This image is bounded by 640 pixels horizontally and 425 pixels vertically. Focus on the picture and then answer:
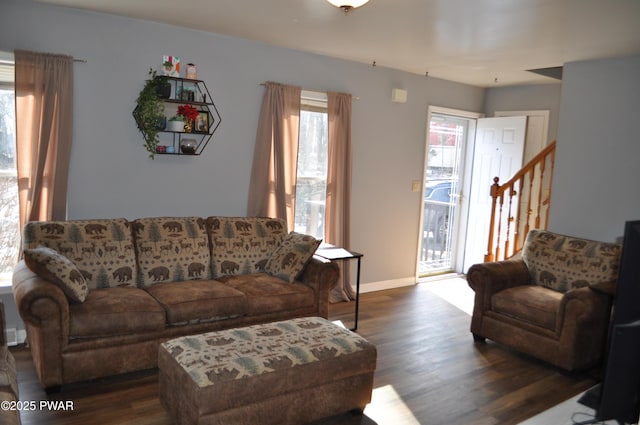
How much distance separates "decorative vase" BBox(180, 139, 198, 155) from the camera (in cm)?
419

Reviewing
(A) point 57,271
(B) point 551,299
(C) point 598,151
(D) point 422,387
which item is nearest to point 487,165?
(C) point 598,151

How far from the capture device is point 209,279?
4.04 meters

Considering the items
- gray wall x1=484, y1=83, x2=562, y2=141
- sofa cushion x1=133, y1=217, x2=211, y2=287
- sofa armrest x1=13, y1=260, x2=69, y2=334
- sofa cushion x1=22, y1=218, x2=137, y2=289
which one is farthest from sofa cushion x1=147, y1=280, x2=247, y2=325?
gray wall x1=484, y1=83, x2=562, y2=141

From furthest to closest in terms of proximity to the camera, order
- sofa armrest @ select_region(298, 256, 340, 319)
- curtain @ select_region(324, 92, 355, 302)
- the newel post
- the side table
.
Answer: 1. the newel post
2. curtain @ select_region(324, 92, 355, 302)
3. the side table
4. sofa armrest @ select_region(298, 256, 340, 319)

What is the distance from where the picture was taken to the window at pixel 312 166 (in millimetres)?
5047

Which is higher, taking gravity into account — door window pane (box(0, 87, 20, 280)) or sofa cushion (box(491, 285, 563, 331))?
door window pane (box(0, 87, 20, 280))

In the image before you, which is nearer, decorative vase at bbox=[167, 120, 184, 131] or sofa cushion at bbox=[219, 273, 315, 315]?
sofa cushion at bbox=[219, 273, 315, 315]

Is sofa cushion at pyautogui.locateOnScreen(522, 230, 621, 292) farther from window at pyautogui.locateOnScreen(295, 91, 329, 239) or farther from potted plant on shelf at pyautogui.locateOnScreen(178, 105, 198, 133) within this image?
potted plant on shelf at pyautogui.locateOnScreen(178, 105, 198, 133)

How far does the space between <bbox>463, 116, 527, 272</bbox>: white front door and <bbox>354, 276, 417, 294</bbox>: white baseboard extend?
105 centimetres

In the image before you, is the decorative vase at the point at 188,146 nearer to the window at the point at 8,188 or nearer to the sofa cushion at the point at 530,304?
the window at the point at 8,188

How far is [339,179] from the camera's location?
201 inches

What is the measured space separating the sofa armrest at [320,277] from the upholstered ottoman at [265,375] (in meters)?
1.00

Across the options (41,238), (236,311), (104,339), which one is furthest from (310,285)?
(41,238)

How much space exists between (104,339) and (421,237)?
409cm
